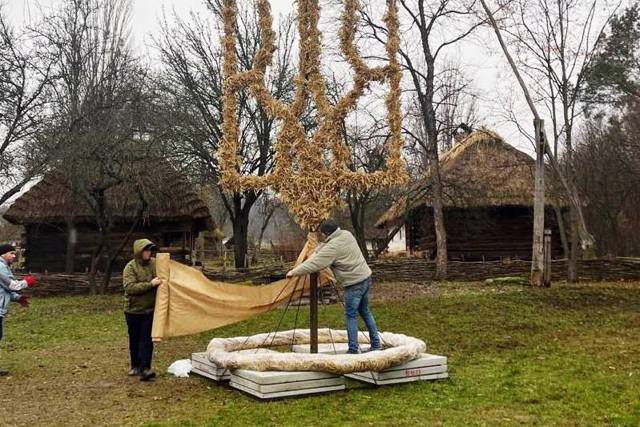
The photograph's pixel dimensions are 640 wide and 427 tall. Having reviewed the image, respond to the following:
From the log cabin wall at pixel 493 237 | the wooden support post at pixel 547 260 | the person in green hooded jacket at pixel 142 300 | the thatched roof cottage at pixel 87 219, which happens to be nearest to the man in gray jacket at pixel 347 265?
the person in green hooded jacket at pixel 142 300

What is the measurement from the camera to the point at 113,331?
13.3 m

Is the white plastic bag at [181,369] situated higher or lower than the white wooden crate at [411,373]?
lower

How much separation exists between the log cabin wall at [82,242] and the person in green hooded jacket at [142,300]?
16.3 m

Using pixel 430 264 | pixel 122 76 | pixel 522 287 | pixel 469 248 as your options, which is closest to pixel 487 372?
pixel 522 287

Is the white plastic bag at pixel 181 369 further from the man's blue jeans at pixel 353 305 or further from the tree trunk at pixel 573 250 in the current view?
the tree trunk at pixel 573 250

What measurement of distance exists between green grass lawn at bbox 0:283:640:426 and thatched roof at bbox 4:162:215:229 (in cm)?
679

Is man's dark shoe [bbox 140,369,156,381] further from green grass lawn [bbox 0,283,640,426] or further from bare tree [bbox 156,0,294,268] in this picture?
bare tree [bbox 156,0,294,268]

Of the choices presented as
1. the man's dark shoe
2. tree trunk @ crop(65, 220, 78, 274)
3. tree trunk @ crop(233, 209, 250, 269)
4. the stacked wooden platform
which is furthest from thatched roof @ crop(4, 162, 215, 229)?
the stacked wooden platform

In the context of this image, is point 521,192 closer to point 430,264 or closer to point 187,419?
point 430,264

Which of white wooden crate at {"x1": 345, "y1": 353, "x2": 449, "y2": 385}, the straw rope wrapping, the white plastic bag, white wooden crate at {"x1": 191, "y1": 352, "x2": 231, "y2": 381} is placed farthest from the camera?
the white plastic bag

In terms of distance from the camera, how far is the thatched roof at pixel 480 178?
24156 millimetres

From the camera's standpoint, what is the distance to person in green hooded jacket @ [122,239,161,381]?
797cm

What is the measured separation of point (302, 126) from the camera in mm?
8836

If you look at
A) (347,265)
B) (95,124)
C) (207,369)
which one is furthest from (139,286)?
(95,124)
